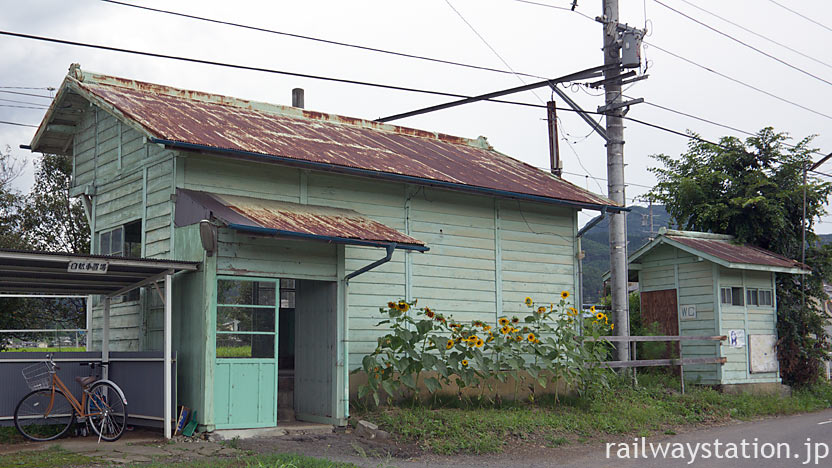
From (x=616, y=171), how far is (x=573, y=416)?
5.81 meters

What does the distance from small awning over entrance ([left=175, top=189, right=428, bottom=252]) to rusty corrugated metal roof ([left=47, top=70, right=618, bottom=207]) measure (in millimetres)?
803

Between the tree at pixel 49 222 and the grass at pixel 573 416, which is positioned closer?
the grass at pixel 573 416

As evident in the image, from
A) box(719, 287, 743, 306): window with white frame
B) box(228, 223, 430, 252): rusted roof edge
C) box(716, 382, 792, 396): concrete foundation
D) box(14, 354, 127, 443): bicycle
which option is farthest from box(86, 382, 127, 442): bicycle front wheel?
box(719, 287, 743, 306): window with white frame

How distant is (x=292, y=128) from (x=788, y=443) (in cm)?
1014

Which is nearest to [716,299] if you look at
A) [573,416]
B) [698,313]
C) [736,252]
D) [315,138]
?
[698,313]

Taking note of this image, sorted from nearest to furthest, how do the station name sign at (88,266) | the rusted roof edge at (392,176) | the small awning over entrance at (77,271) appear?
the small awning over entrance at (77,271), the station name sign at (88,266), the rusted roof edge at (392,176)

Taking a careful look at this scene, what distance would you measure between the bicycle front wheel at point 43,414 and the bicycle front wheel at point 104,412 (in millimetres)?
313

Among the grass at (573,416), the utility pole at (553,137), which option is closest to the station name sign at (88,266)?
the grass at (573,416)

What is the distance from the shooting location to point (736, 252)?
20.2m

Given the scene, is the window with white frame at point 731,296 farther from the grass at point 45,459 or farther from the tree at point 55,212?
the tree at point 55,212

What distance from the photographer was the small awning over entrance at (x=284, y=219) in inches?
440

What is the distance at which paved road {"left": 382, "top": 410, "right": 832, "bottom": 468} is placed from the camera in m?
10.8

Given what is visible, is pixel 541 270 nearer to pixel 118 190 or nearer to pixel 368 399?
pixel 368 399

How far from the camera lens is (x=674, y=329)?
20219 mm
